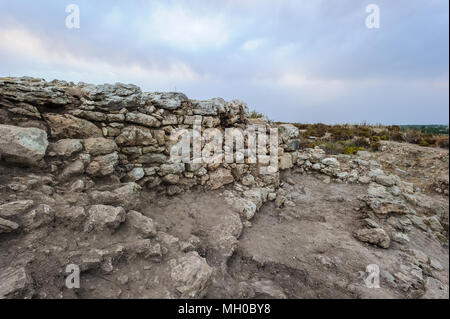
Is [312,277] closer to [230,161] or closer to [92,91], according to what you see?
[230,161]

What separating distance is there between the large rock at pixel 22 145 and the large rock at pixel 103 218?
137cm

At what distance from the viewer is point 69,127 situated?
4.15m

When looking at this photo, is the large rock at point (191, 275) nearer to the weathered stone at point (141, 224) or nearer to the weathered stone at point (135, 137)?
the weathered stone at point (141, 224)

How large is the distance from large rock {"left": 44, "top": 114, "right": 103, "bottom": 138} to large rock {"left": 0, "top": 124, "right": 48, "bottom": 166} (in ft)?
1.27

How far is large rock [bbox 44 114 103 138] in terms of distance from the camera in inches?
159

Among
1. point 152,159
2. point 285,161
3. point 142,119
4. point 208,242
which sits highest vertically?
point 142,119

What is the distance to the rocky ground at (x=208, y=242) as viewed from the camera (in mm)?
2744

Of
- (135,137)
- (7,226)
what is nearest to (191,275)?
(7,226)

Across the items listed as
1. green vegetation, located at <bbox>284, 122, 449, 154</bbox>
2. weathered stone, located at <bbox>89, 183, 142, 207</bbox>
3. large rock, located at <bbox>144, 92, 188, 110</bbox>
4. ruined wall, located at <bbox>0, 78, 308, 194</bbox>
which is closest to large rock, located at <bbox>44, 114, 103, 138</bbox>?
ruined wall, located at <bbox>0, 78, 308, 194</bbox>

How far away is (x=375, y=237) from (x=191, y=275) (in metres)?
4.49

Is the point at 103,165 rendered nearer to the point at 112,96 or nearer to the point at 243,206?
the point at 112,96

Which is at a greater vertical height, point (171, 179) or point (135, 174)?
point (135, 174)
